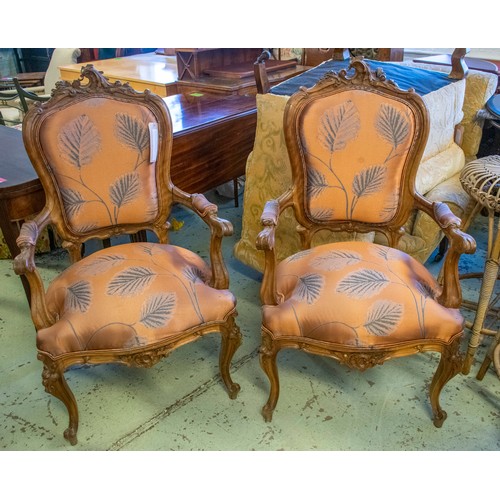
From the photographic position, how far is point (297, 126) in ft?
5.49

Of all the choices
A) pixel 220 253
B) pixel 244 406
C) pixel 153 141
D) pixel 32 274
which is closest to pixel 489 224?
pixel 220 253

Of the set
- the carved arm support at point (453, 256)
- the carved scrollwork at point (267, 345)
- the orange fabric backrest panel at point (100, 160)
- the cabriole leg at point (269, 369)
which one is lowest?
the cabriole leg at point (269, 369)

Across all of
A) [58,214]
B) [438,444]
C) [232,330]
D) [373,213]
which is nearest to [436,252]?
[373,213]

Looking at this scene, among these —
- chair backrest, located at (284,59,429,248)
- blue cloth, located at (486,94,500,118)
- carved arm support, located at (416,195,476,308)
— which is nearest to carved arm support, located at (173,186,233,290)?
chair backrest, located at (284,59,429,248)

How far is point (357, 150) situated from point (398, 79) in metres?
0.62

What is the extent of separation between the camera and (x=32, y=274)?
136cm

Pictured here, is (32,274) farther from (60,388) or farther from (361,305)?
(361,305)

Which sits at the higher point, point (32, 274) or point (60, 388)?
point (32, 274)

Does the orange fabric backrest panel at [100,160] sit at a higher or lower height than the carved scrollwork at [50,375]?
higher

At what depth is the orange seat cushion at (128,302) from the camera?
4.65 feet

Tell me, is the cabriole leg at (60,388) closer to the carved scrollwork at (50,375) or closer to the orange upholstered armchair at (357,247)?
the carved scrollwork at (50,375)

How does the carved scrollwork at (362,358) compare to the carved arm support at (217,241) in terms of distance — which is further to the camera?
the carved arm support at (217,241)

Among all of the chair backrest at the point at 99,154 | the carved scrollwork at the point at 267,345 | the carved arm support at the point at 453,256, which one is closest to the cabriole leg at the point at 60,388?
the chair backrest at the point at 99,154

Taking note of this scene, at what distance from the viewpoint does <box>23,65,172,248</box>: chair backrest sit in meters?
1.60
